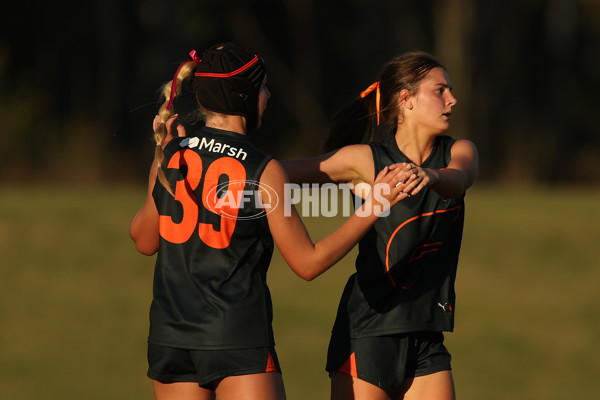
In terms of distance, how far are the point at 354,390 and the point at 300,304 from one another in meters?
7.85

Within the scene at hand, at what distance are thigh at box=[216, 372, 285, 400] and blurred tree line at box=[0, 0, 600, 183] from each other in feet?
45.7

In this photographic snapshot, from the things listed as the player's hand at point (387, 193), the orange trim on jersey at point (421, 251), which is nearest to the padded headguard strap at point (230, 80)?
the player's hand at point (387, 193)

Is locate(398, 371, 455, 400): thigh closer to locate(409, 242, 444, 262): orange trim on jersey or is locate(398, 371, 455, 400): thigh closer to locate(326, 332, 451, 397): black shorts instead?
locate(326, 332, 451, 397): black shorts

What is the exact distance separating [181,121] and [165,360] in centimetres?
97

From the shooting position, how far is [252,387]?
3490mm

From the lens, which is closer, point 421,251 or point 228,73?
point 228,73

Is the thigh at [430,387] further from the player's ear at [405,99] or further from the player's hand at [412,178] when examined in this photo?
the player's ear at [405,99]

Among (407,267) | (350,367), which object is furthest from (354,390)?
(407,267)

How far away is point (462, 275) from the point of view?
12.8 m

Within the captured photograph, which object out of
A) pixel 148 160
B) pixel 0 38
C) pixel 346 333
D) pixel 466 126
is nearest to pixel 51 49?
pixel 0 38

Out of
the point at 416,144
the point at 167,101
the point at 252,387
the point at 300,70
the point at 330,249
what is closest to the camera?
the point at 252,387

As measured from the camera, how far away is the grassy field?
1130 centimetres

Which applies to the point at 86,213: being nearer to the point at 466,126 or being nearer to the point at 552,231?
the point at 552,231

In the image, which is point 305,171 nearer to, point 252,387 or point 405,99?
point 405,99
